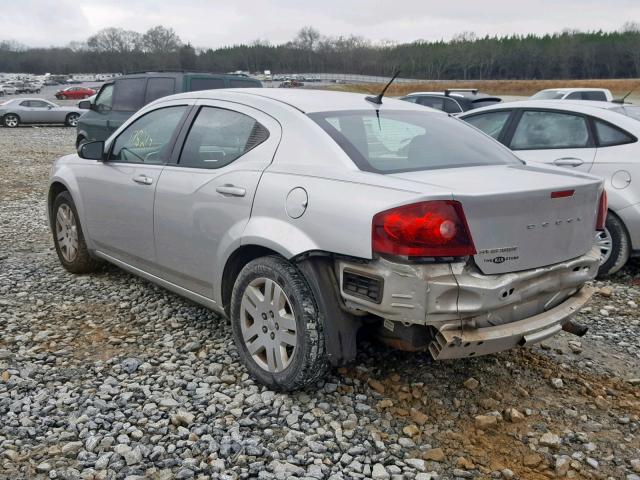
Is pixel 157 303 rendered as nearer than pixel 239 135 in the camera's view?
No

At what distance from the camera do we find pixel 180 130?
403 centimetres

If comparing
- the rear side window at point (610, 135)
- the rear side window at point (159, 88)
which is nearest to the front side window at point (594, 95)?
the rear side window at point (159, 88)

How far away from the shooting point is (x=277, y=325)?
10.4ft

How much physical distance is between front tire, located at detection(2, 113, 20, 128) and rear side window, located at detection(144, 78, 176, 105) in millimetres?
18592

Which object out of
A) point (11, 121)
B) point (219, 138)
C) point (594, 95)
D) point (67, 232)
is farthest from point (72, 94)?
point (219, 138)

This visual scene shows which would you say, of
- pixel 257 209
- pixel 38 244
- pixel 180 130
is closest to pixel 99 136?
pixel 38 244

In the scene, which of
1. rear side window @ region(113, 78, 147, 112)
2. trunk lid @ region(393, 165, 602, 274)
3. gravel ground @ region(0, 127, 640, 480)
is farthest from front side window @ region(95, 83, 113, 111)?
trunk lid @ region(393, 165, 602, 274)

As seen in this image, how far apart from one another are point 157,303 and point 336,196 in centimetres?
233

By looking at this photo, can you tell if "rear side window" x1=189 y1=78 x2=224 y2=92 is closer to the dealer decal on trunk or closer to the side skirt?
the side skirt

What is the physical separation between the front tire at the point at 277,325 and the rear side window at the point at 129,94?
7.91 m

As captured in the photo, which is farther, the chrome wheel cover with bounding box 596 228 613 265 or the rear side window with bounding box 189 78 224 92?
the rear side window with bounding box 189 78 224 92

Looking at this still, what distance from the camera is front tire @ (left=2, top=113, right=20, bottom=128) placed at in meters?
25.4

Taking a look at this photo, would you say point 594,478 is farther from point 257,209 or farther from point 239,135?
point 239,135

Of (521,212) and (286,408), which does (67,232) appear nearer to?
(286,408)
